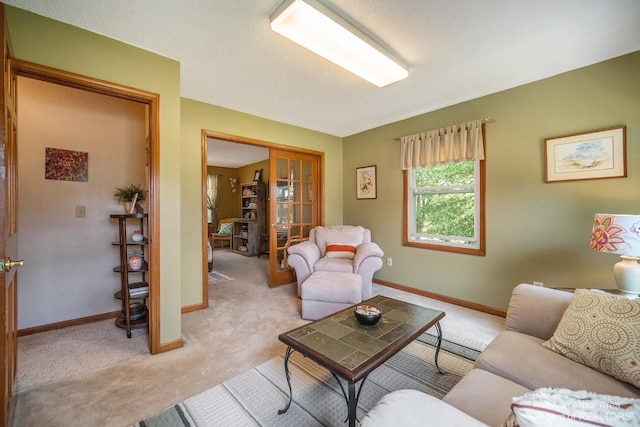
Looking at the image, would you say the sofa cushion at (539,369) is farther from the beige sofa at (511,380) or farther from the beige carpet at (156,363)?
the beige carpet at (156,363)

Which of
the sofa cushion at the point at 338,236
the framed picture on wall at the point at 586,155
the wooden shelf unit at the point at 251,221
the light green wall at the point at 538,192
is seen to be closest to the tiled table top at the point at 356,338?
the light green wall at the point at 538,192

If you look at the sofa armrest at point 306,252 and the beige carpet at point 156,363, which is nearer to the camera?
the beige carpet at point 156,363

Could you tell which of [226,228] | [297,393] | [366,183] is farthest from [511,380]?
[226,228]

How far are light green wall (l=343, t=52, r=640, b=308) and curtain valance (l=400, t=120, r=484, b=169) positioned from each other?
0.11m

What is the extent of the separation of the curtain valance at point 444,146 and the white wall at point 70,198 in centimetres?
328

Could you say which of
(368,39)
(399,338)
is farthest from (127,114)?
(399,338)

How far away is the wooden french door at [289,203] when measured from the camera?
3.76m

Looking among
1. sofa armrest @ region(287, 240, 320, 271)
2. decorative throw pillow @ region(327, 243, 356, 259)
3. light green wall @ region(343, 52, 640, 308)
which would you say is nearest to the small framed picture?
light green wall @ region(343, 52, 640, 308)

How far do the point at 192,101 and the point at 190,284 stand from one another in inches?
82.7

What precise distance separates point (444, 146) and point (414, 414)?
3.00 metres

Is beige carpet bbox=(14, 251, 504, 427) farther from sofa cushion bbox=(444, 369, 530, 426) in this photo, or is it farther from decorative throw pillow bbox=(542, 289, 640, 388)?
sofa cushion bbox=(444, 369, 530, 426)

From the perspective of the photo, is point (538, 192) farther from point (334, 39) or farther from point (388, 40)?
point (334, 39)

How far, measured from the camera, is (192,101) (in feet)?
9.55

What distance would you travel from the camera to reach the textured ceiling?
5.19 feet
